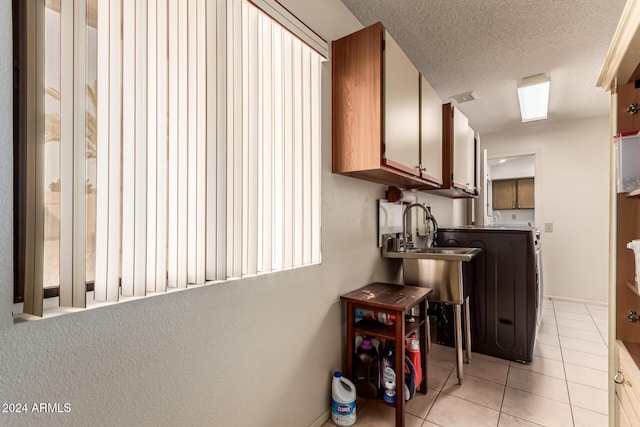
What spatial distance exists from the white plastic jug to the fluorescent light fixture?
9.87ft

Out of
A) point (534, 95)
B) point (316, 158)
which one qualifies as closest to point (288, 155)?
point (316, 158)

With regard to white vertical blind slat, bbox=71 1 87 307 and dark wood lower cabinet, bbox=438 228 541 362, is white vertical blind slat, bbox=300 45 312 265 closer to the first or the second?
white vertical blind slat, bbox=71 1 87 307

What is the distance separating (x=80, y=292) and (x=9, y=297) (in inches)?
5.1

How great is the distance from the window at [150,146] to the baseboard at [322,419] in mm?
930

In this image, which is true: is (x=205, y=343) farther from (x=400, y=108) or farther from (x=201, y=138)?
(x=400, y=108)

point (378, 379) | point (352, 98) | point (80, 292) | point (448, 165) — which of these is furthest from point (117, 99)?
point (448, 165)

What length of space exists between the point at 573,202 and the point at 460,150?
2.47 metres

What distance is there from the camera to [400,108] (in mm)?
1813

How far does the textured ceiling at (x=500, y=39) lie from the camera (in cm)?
186

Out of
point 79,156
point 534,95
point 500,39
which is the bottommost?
point 79,156

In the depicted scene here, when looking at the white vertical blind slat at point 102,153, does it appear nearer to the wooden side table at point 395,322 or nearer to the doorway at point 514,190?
the wooden side table at point 395,322

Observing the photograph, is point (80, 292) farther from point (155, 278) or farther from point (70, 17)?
point (70, 17)

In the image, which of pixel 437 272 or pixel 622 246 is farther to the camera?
pixel 437 272

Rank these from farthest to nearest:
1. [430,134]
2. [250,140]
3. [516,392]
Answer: [430,134], [516,392], [250,140]
